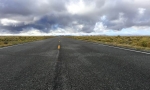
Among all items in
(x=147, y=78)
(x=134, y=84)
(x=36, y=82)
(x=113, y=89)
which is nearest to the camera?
(x=113, y=89)

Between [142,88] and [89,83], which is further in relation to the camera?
[89,83]

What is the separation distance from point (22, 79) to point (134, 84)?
2.72 metres

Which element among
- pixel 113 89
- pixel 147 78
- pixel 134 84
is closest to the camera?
pixel 113 89

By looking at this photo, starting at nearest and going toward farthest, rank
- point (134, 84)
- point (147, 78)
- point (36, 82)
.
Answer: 1. point (134, 84)
2. point (36, 82)
3. point (147, 78)

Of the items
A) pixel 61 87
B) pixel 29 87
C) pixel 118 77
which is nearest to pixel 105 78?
pixel 118 77

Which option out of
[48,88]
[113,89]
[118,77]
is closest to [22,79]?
[48,88]

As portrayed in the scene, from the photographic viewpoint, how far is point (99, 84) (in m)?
3.22

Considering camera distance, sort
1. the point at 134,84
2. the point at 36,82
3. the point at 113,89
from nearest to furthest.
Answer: the point at 113,89, the point at 134,84, the point at 36,82

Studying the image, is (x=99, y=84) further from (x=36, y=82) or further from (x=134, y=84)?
(x=36, y=82)

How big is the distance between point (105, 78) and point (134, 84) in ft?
2.40

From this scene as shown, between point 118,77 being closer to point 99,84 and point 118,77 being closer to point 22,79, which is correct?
point 99,84

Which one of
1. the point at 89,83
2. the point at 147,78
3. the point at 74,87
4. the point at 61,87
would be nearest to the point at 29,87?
the point at 61,87

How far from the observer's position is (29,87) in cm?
309

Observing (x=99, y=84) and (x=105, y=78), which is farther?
(x=105, y=78)
